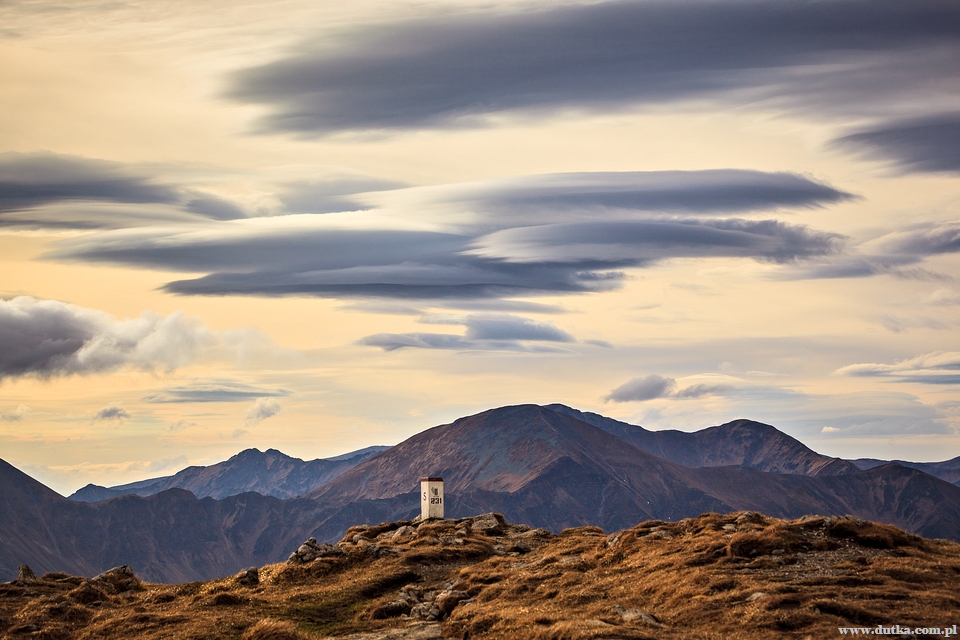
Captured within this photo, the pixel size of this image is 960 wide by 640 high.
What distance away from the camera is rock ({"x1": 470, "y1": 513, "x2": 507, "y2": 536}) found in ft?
414

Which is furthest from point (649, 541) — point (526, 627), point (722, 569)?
point (526, 627)

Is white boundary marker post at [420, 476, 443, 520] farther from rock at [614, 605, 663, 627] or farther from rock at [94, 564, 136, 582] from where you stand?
rock at [614, 605, 663, 627]

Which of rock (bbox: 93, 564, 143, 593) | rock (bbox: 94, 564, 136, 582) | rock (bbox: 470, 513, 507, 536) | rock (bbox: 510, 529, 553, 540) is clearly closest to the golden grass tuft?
rock (bbox: 93, 564, 143, 593)

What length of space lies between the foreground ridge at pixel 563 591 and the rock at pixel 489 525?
1473cm

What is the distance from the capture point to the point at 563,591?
7712 centimetres

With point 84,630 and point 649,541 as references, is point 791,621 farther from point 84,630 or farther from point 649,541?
point 84,630

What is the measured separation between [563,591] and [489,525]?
51.7 metres

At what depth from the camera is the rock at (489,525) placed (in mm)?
126188

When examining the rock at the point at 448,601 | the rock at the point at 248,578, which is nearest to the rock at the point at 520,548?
the rock at the point at 248,578

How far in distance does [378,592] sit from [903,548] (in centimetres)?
4641

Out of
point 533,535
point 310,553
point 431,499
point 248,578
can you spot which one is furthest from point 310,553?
point 431,499

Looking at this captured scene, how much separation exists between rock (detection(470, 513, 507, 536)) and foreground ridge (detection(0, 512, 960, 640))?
1473 cm

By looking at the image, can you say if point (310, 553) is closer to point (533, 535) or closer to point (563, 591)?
point (533, 535)

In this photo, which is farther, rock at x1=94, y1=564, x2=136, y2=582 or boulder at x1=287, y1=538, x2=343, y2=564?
boulder at x1=287, y1=538, x2=343, y2=564
